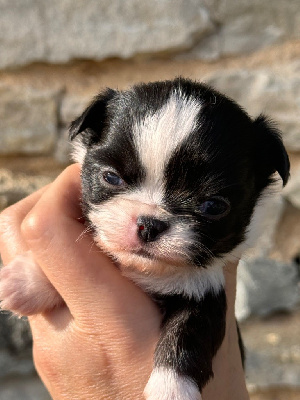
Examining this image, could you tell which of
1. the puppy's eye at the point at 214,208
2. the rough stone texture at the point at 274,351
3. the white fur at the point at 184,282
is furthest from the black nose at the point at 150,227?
the rough stone texture at the point at 274,351

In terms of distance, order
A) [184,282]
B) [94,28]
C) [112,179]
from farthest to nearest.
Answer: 1. [94,28]
2. [184,282]
3. [112,179]

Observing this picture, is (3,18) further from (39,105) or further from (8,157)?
(8,157)

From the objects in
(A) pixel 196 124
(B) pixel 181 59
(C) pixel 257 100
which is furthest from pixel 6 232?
(C) pixel 257 100

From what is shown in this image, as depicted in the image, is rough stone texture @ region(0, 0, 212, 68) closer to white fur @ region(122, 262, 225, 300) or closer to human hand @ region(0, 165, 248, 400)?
human hand @ region(0, 165, 248, 400)

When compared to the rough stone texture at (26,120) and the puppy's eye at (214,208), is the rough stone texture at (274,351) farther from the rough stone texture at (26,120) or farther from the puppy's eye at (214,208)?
Answer: the rough stone texture at (26,120)

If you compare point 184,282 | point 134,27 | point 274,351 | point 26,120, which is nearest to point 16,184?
point 26,120

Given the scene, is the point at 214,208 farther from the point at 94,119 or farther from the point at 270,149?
the point at 94,119
